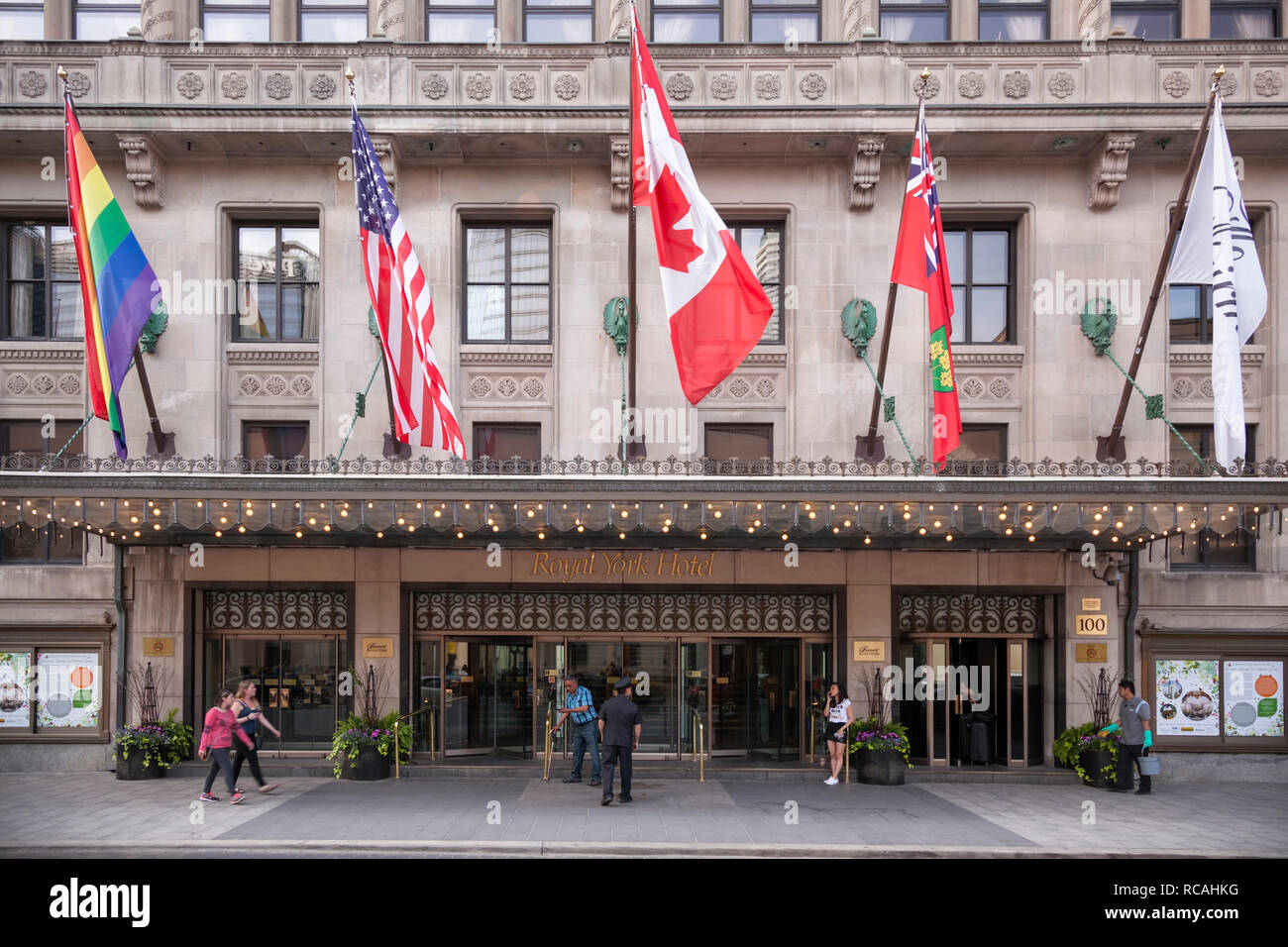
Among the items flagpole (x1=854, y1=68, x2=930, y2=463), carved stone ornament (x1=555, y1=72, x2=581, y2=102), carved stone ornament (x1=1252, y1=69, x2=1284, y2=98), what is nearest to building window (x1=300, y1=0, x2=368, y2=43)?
carved stone ornament (x1=555, y1=72, x2=581, y2=102)

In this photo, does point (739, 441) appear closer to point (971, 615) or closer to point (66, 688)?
point (971, 615)

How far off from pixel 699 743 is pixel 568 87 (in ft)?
37.9

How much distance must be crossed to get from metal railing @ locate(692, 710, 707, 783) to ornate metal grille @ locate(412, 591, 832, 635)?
1.60 m

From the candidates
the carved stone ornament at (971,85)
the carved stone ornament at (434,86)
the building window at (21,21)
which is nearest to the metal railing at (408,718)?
the carved stone ornament at (434,86)

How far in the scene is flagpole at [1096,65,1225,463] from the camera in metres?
13.4

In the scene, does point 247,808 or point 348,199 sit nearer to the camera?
point 247,808

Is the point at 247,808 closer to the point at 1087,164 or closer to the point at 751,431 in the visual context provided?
the point at 751,431

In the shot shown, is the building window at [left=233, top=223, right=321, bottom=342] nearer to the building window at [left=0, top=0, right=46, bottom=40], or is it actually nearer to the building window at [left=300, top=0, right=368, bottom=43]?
the building window at [left=300, top=0, right=368, bottom=43]

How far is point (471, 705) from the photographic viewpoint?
1636cm

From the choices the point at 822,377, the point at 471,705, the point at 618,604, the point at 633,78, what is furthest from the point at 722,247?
the point at 471,705

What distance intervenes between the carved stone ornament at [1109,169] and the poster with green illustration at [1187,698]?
829 centimetres

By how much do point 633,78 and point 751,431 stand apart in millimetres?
6432

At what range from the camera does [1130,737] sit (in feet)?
46.1

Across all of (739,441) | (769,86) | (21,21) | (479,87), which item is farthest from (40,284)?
(769,86)
